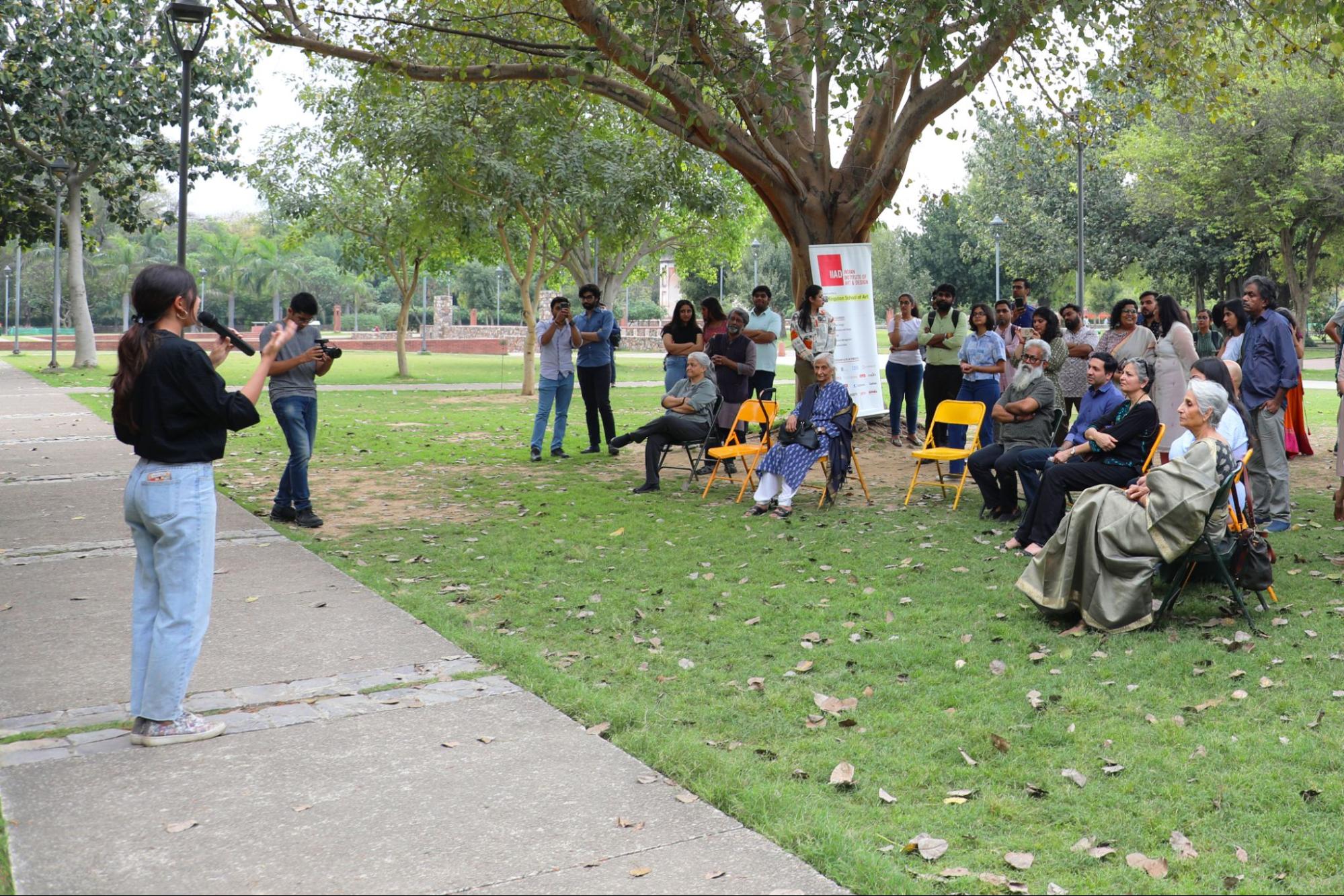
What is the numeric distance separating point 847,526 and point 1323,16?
6.05 metres

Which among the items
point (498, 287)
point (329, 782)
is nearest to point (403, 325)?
point (329, 782)

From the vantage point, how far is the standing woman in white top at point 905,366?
14781 millimetres

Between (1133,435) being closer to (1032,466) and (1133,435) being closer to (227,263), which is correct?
(1032,466)

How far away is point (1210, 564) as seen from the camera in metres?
6.62

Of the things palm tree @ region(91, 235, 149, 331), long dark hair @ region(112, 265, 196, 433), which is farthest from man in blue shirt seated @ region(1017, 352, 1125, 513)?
palm tree @ region(91, 235, 149, 331)

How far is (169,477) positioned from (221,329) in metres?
0.76

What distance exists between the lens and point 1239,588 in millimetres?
6891

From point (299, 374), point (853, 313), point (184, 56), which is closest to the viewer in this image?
point (299, 374)

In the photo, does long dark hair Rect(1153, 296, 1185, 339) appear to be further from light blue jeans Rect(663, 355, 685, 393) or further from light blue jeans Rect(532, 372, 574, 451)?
light blue jeans Rect(532, 372, 574, 451)

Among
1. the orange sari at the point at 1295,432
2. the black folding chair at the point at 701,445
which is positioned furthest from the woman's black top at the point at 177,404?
the orange sari at the point at 1295,432

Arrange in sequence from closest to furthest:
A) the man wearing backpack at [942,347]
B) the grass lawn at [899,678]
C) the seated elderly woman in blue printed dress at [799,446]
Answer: the grass lawn at [899,678]
the seated elderly woman in blue printed dress at [799,446]
the man wearing backpack at [942,347]

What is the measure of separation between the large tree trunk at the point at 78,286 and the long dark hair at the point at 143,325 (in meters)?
32.0

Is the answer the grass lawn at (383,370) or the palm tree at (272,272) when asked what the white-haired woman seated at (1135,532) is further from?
the palm tree at (272,272)

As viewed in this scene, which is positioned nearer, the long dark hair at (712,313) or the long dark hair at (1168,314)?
the long dark hair at (1168,314)
